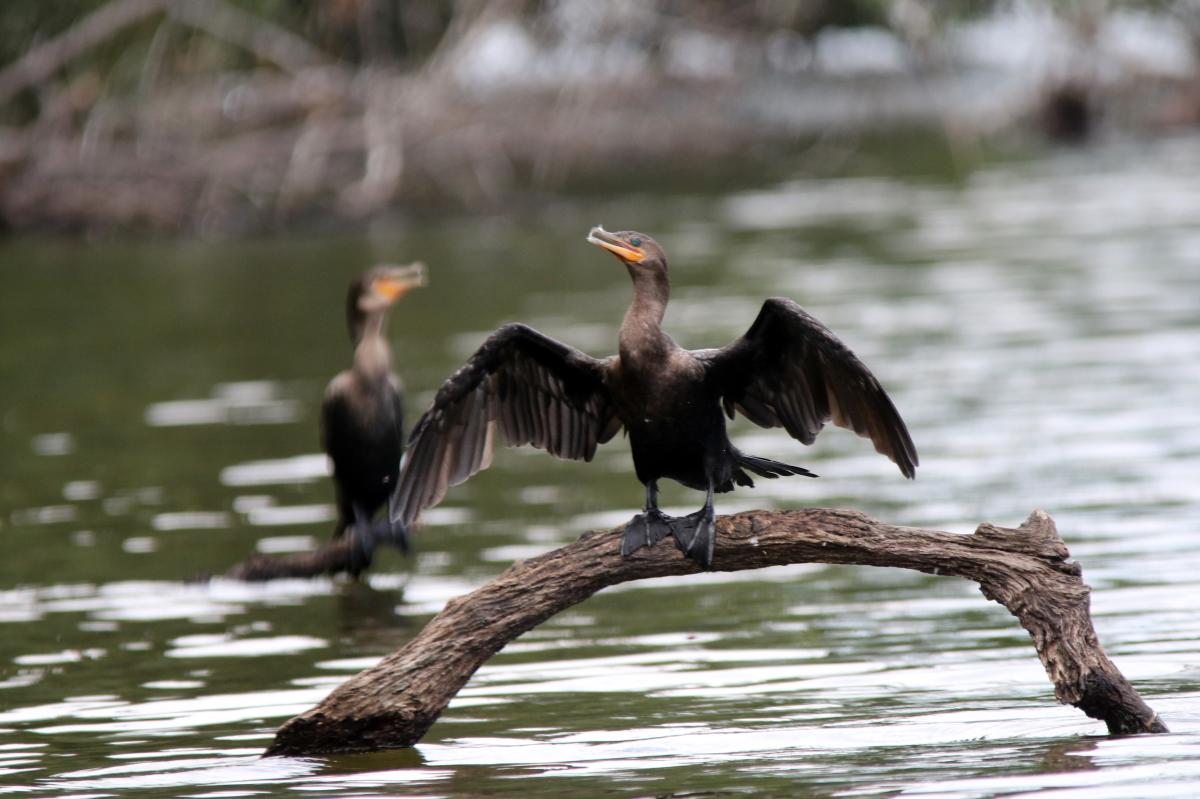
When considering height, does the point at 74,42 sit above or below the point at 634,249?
above

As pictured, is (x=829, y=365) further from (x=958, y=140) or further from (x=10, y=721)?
(x=958, y=140)

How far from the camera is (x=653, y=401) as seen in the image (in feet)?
18.1

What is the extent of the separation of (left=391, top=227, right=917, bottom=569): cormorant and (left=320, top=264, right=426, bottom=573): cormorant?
233cm

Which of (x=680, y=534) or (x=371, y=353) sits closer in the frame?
(x=680, y=534)

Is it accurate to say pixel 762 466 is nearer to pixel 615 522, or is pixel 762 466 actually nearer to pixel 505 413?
pixel 505 413

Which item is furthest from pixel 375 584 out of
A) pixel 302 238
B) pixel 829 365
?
pixel 302 238

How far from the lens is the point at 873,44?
1265 inches

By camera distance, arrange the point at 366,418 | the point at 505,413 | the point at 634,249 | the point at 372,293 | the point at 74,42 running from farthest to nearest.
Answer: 1. the point at 74,42
2. the point at 372,293
3. the point at 366,418
4. the point at 505,413
5. the point at 634,249

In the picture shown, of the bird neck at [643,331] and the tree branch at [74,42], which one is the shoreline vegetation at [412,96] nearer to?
the tree branch at [74,42]

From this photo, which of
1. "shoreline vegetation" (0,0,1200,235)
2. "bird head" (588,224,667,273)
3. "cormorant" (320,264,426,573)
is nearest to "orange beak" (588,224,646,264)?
"bird head" (588,224,667,273)

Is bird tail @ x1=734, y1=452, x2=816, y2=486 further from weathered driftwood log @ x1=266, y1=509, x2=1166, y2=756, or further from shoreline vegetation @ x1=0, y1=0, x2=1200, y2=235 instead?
shoreline vegetation @ x1=0, y1=0, x2=1200, y2=235

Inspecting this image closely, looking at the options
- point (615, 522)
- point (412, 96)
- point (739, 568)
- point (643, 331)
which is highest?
point (412, 96)

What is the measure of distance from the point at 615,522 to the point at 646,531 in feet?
10.7

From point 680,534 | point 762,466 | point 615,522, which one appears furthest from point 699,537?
point 615,522
